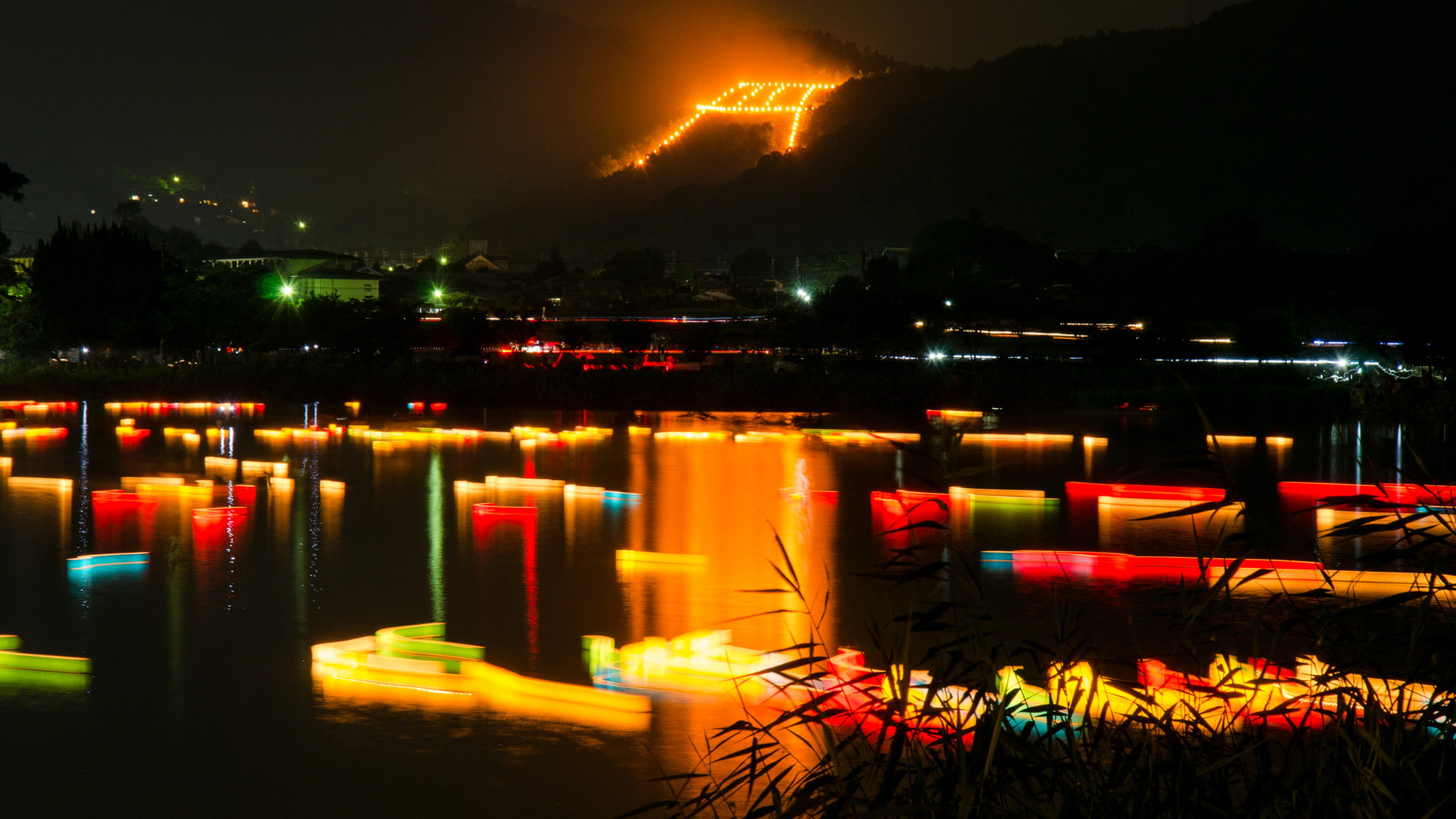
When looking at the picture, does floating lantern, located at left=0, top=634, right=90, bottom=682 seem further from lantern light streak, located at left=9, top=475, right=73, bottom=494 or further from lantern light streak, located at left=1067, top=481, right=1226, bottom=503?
lantern light streak, located at left=1067, top=481, right=1226, bottom=503

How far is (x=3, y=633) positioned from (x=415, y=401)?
21.7 meters

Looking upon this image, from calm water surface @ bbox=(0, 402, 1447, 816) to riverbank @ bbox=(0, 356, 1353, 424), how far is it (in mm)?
10245

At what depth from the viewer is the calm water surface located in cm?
490

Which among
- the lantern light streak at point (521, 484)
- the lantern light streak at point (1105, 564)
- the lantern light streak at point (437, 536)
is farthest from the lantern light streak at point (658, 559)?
the lantern light streak at point (521, 484)

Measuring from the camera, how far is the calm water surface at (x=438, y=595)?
4.90 m

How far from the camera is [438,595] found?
26.5ft

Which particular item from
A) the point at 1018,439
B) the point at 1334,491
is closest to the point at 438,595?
the point at 1334,491

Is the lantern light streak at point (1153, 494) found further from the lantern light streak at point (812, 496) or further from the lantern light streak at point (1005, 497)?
the lantern light streak at point (812, 496)

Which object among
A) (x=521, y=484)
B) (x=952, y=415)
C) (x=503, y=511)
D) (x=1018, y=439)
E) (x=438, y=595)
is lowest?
(x=438, y=595)

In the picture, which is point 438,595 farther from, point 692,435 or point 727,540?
point 692,435

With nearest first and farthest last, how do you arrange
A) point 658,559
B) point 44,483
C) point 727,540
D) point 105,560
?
point 105,560
point 658,559
point 727,540
point 44,483

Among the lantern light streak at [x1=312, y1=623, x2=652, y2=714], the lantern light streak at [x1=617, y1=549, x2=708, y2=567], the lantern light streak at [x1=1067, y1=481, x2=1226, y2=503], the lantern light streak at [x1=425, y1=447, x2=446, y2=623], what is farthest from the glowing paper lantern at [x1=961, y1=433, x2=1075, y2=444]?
the lantern light streak at [x1=312, y1=623, x2=652, y2=714]

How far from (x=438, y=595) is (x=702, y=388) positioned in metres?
20.1

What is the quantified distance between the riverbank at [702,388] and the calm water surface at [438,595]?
403 inches
